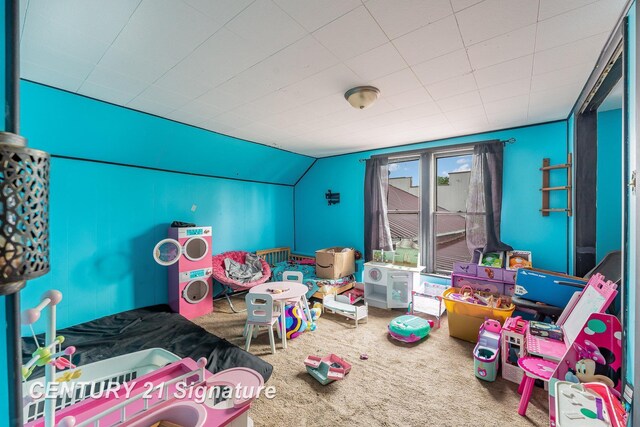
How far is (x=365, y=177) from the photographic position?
14.4 feet

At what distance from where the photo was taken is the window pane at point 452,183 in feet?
12.2

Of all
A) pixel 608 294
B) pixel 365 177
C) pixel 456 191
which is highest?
pixel 365 177

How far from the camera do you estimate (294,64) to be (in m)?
1.83

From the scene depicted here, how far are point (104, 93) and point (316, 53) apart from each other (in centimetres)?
190

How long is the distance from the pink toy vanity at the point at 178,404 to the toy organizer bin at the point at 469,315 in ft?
7.91

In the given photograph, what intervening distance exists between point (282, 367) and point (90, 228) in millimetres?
2699

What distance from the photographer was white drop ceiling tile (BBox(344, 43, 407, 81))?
66.2 inches

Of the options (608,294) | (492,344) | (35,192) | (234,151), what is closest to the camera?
(35,192)

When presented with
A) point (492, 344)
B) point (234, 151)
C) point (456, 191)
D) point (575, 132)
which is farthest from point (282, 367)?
point (575, 132)

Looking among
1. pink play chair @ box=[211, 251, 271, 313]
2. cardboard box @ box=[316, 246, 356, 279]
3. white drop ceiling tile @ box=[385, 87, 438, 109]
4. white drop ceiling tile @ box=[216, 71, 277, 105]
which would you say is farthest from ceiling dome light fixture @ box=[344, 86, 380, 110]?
pink play chair @ box=[211, 251, 271, 313]

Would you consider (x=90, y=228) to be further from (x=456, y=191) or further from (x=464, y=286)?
(x=456, y=191)

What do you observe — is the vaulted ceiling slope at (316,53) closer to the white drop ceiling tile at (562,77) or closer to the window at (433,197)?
the white drop ceiling tile at (562,77)

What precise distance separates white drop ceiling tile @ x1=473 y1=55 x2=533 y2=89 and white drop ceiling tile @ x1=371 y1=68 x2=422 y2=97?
445mm

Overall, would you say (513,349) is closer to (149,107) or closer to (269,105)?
(269,105)
